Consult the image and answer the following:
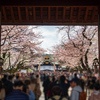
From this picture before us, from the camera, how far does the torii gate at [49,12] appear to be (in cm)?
471

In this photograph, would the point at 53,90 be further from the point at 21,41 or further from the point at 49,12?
the point at 21,41

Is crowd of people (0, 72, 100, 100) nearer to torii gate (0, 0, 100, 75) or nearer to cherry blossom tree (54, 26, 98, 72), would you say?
torii gate (0, 0, 100, 75)

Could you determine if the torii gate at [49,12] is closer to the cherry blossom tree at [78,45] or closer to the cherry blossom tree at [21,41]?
the cherry blossom tree at [21,41]

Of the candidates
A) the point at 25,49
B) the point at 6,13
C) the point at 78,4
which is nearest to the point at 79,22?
the point at 78,4

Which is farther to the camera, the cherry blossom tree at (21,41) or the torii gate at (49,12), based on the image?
the cherry blossom tree at (21,41)

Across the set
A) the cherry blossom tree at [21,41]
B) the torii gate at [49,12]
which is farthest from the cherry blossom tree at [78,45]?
the torii gate at [49,12]

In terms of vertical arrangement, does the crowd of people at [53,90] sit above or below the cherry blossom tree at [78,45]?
below

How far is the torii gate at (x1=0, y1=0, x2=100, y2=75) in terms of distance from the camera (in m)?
4.71

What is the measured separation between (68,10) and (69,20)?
0.38m

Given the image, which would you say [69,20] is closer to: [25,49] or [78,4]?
[78,4]

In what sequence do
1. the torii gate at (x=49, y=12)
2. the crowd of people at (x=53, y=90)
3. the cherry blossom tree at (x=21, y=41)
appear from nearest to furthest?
the crowd of people at (x=53, y=90), the torii gate at (x=49, y=12), the cherry blossom tree at (x=21, y=41)

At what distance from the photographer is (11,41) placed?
11508mm

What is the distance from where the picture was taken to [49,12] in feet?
16.8

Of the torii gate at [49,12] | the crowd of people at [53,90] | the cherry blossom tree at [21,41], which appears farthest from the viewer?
the cherry blossom tree at [21,41]
